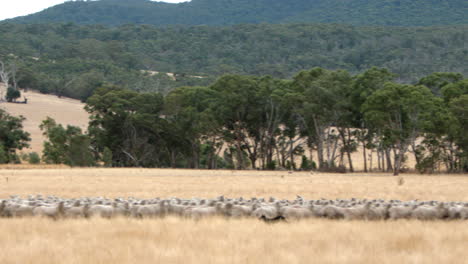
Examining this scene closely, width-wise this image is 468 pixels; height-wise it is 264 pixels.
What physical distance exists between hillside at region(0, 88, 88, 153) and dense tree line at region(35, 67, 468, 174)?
3600 cm

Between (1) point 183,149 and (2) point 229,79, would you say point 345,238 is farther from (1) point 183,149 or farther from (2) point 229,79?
(1) point 183,149

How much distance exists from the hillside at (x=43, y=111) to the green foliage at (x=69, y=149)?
3591cm

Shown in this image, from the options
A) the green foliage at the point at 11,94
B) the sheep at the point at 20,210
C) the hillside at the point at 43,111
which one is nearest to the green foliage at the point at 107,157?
the hillside at the point at 43,111

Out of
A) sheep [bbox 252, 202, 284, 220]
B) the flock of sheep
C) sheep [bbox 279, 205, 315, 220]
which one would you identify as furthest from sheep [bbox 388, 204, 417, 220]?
sheep [bbox 252, 202, 284, 220]

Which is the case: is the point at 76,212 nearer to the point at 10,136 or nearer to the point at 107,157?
the point at 107,157

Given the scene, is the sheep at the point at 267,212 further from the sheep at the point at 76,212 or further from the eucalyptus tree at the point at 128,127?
the eucalyptus tree at the point at 128,127

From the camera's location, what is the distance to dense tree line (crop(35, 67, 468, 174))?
153ft

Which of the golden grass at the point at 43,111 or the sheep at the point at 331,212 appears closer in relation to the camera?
the sheep at the point at 331,212

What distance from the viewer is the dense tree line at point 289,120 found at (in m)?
46.6

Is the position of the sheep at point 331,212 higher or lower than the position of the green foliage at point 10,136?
lower

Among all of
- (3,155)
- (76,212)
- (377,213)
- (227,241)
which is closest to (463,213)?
(377,213)

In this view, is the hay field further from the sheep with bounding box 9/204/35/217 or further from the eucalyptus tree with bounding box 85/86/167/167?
the eucalyptus tree with bounding box 85/86/167/167

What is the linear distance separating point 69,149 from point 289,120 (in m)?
19.8

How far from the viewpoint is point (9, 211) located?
15.1m
